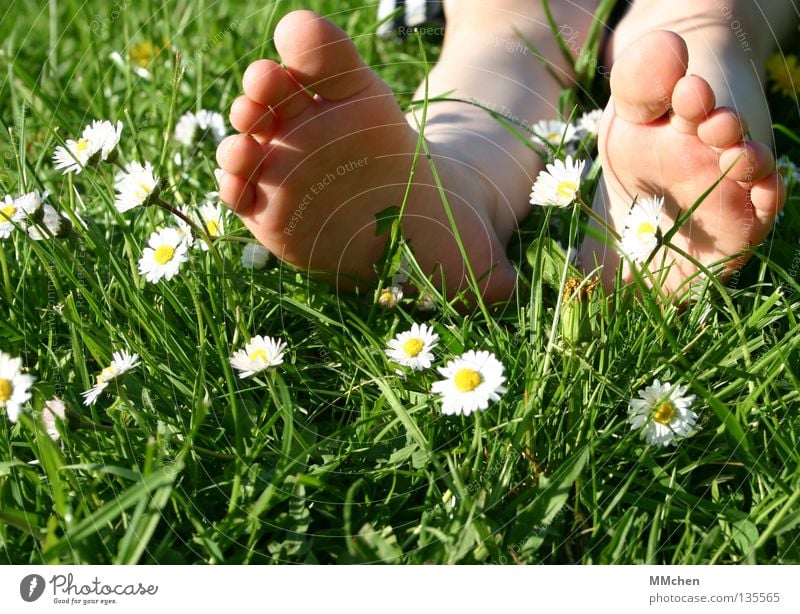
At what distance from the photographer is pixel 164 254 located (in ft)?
2.03

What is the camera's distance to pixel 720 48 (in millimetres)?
729

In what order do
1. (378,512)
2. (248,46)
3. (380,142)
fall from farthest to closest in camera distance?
1. (248,46)
2. (380,142)
3. (378,512)

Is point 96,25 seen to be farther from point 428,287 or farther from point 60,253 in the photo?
point 428,287

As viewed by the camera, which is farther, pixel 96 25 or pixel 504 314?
pixel 96 25

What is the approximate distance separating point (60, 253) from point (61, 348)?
88 millimetres

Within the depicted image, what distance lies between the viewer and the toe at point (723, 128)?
1.82 ft

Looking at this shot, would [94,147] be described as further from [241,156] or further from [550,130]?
[550,130]

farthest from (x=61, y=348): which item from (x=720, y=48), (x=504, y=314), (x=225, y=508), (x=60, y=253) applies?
(x=720, y=48)

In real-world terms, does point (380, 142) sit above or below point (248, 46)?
below

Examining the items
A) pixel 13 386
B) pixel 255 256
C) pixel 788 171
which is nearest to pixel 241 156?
pixel 255 256

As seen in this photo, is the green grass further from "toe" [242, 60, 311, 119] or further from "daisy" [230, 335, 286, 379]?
"toe" [242, 60, 311, 119]

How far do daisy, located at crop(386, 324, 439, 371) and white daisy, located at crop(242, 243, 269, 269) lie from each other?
0.16 m

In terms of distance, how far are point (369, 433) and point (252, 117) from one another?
0.83 ft

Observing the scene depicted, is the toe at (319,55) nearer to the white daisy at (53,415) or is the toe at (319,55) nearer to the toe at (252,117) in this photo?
the toe at (252,117)
